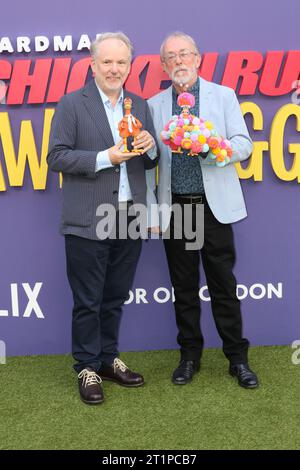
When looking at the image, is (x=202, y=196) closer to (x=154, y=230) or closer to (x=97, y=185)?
(x=154, y=230)

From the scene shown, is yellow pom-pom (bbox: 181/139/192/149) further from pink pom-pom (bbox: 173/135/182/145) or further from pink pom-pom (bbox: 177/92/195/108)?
pink pom-pom (bbox: 177/92/195/108)

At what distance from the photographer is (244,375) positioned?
9.71 feet

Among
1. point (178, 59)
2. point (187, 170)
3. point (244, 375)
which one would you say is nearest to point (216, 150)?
point (187, 170)

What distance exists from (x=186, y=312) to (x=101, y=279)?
52 centimetres

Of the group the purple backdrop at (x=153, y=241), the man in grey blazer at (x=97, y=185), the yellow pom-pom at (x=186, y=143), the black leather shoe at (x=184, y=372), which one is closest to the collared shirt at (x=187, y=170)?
the man in grey blazer at (x=97, y=185)

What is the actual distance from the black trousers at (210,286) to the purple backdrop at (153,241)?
1.44ft

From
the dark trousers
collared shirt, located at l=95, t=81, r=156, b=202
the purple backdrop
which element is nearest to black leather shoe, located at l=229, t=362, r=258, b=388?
the purple backdrop

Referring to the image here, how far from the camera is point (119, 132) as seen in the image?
2580 mm

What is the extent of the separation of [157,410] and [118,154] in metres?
1.24

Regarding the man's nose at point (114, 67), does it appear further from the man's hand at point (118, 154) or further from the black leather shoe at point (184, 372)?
the black leather shoe at point (184, 372)

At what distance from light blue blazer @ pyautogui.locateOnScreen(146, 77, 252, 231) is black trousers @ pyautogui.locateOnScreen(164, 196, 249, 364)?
72 mm

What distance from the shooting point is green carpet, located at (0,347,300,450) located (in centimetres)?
250

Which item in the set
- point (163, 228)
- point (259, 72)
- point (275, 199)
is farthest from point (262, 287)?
point (259, 72)

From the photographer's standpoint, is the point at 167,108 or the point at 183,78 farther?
the point at 167,108
